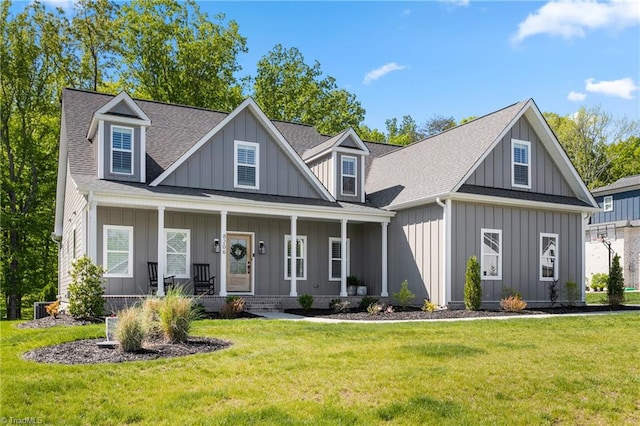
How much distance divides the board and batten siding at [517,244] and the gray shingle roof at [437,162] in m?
1.18

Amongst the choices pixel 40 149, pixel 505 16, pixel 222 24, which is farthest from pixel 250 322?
pixel 222 24

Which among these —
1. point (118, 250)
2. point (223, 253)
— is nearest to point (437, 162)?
point (223, 253)

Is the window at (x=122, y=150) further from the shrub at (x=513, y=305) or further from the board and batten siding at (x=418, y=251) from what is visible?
the shrub at (x=513, y=305)

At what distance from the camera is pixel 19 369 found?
728 cm

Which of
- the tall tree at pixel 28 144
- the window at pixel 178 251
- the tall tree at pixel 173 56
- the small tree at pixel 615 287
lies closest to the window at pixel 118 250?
the window at pixel 178 251

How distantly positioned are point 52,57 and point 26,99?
246cm

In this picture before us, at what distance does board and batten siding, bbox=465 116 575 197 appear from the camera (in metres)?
18.2

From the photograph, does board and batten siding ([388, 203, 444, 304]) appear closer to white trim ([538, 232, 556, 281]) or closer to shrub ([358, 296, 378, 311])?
shrub ([358, 296, 378, 311])

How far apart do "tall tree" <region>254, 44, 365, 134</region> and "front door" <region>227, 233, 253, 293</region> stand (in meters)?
18.7

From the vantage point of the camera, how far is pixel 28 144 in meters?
26.4

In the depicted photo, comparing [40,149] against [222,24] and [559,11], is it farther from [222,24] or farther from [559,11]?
[559,11]

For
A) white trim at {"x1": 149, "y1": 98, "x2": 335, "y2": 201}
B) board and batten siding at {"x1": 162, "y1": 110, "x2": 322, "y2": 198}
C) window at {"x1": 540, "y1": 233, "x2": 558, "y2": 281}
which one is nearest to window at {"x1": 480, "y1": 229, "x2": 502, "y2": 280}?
window at {"x1": 540, "y1": 233, "x2": 558, "y2": 281}

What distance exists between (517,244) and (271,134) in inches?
323

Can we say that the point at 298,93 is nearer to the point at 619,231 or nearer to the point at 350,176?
the point at 350,176
